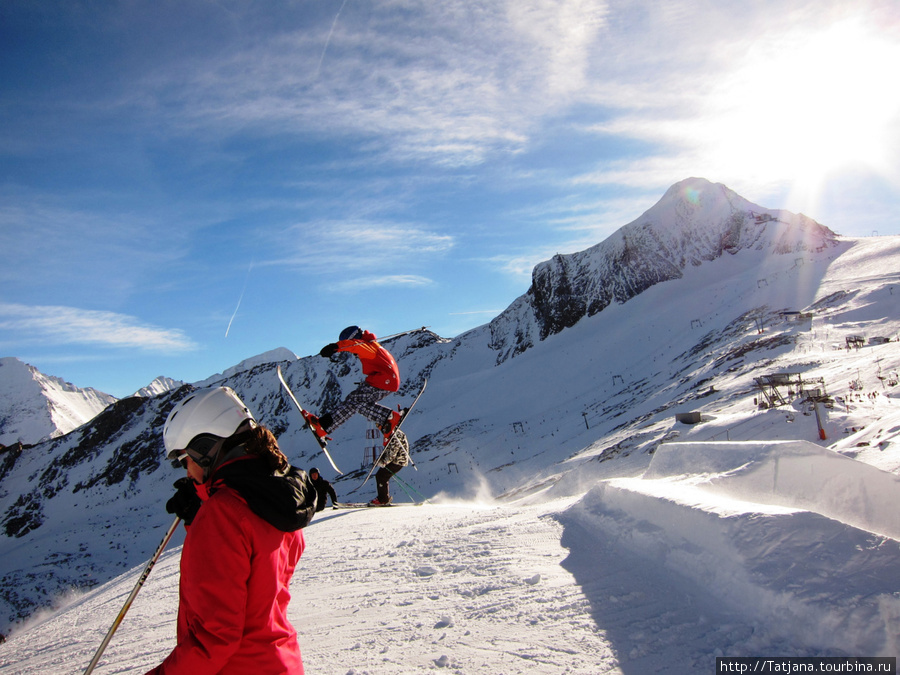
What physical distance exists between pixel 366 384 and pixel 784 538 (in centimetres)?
729

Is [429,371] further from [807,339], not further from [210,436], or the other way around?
[210,436]

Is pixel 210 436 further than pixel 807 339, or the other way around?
pixel 807 339

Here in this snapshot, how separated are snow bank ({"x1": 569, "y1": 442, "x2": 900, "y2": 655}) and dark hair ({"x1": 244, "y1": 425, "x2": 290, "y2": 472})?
330 cm

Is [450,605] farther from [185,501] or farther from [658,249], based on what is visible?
[658,249]

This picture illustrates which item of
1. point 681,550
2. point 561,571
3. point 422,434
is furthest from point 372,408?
point 422,434

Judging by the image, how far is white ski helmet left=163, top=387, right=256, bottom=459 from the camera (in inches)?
98.9

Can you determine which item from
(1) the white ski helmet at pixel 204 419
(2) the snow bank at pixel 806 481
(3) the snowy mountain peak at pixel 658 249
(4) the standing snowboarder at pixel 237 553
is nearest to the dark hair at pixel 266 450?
(4) the standing snowboarder at pixel 237 553

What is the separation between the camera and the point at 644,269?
2194 inches

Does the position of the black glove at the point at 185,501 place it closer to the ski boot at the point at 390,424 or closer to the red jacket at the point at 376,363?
the red jacket at the point at 376,363

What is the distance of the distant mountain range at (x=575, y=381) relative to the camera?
20.6 m

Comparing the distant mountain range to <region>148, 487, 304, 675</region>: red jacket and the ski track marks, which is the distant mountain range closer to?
the ski track marks

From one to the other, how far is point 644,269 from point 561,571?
185 feet

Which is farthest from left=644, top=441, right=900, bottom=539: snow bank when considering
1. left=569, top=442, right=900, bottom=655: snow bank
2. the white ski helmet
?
the white ski helmet

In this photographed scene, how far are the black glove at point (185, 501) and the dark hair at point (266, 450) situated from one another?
0.52 m
